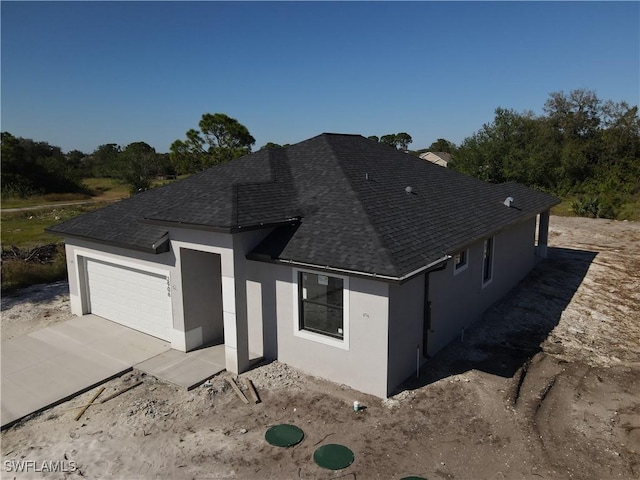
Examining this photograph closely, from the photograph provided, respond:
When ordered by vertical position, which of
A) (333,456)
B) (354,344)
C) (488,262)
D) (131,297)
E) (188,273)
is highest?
(188,273)

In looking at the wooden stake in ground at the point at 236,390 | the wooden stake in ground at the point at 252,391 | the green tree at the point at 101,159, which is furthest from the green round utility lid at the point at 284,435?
the green tree at the point at 101,159

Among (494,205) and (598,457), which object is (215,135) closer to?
(494,205)

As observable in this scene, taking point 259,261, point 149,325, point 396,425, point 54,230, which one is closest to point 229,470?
point 396,425

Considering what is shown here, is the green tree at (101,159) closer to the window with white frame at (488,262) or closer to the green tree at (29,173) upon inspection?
the green tree at (29,173)

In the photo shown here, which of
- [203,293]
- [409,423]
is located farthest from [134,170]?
[409,423]

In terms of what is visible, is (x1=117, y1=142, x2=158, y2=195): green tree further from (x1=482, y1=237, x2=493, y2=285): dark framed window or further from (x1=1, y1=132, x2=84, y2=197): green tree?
(x1=482, y1=237, x2=493, y2=285): dark framed window

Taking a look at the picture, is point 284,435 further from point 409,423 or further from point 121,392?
point 121,392
